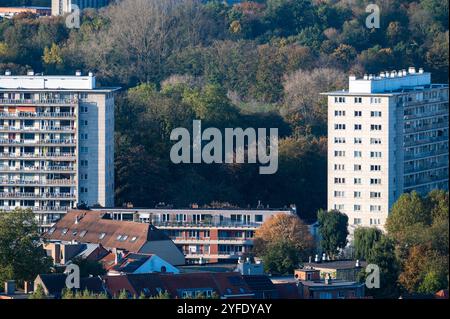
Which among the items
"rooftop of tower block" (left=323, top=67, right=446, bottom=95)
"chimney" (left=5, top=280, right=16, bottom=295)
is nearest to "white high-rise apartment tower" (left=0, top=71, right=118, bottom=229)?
"rooftop of tower block" (left=323, top=67, right=446, bottom=95)

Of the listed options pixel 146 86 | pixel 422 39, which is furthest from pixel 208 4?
pixel 146 86

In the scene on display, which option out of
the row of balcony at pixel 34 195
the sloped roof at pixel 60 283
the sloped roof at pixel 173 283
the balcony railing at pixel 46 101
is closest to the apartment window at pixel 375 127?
the balcony railing at pixel 46 101

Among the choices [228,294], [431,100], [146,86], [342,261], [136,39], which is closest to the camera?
[228,294]

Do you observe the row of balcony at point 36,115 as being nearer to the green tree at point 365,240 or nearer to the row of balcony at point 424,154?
the row of balcony at point 424,154

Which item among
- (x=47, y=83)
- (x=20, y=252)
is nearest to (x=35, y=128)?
(x=47, y=83)

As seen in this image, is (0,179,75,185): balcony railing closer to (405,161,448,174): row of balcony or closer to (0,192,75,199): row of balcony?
(0,192,75,199): row of balcony
